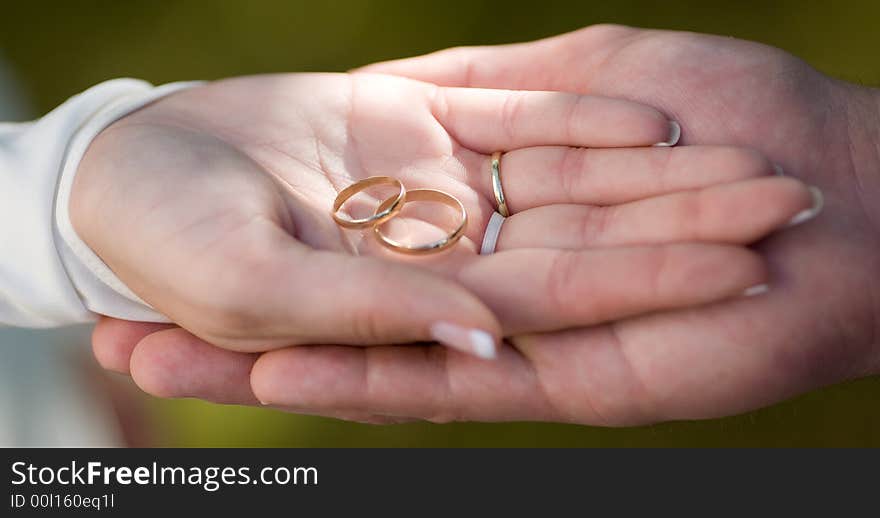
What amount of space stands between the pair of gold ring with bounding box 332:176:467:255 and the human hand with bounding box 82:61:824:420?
17cm

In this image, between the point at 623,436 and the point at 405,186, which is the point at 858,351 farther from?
the point at 623,436

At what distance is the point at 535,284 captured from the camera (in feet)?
6.41

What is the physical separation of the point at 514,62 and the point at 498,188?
0.61m

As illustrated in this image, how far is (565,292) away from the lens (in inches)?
75.9

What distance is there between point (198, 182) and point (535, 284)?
868 millimetres

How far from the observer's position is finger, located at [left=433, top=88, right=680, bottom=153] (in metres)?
2.42

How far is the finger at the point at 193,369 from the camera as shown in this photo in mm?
2223

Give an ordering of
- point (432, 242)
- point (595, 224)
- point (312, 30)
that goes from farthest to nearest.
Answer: point (312, 30) < point (432, 242) < point (595, 224)

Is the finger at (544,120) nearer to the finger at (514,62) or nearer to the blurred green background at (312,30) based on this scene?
the finger at (514,62)

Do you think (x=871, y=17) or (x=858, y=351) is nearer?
(x=858, y=351)

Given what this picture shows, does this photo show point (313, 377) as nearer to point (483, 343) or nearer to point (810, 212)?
point (483, 343)

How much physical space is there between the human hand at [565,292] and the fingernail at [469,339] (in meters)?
0.18

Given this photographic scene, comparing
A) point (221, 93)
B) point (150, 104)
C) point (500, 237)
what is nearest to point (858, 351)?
point (500, 237)

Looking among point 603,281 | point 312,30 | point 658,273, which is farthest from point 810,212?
point 312,30
